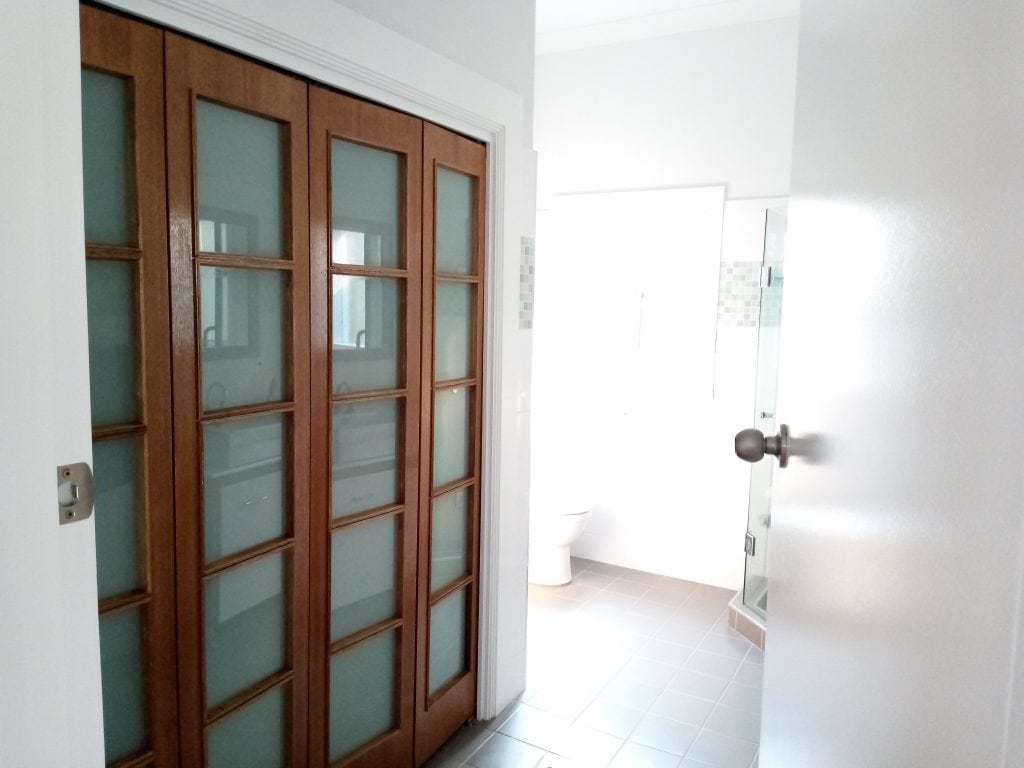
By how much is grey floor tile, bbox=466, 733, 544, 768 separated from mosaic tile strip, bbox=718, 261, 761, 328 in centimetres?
230

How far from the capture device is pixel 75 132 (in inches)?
39.1

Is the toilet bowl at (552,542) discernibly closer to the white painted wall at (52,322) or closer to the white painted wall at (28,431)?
the white painted wall at (52,322)

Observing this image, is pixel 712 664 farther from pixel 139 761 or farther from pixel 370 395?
pixel 139 761

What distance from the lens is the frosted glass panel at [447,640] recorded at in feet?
7.85

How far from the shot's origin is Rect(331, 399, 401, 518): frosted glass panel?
1.94 m

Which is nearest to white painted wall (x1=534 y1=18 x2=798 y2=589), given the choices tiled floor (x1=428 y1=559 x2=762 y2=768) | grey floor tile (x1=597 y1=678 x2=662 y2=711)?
tiled floor (x1=428 y1=559 x2=762 y2=768)

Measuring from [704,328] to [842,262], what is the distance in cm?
316

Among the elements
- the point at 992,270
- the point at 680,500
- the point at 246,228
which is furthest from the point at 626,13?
the point at 992,270

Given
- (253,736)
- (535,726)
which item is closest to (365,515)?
(253,736)

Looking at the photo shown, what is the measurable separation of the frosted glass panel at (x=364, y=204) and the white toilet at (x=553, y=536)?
208cm

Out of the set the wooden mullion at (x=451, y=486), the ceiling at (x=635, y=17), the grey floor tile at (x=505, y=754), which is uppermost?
the ceiling at (x=635, y=17)

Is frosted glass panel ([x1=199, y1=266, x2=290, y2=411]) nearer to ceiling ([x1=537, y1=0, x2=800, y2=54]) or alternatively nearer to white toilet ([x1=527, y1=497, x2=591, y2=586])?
white toilet ([x1=527, y1=497, x2=591, y2=586])

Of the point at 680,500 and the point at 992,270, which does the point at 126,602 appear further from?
the point at 680,500

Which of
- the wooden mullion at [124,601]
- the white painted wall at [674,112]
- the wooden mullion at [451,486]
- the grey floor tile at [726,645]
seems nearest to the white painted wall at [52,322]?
the wooden mullion at [124,601]
